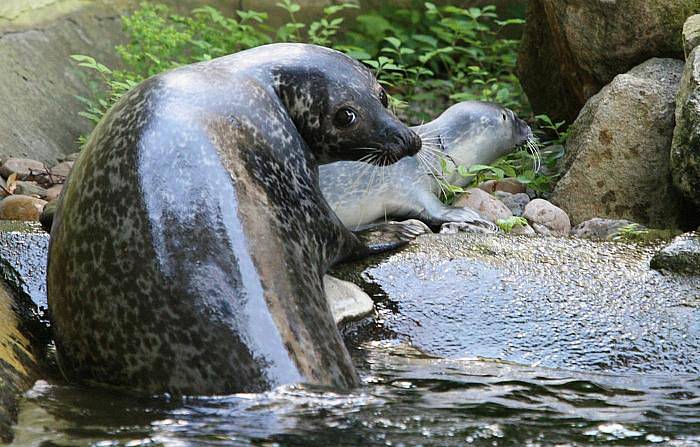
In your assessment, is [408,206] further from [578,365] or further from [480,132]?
[578,365]

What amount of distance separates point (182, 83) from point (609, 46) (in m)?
3.88

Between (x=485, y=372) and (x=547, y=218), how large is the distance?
7.94ft

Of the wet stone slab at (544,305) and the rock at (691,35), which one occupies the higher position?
the rock at (691,35)

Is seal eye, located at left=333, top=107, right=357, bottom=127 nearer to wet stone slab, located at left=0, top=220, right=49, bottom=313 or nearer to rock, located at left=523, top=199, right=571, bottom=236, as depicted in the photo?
wet stone slab, located at left=0, top=220, right=49, bottom=313

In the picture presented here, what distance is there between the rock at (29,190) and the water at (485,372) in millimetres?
2690

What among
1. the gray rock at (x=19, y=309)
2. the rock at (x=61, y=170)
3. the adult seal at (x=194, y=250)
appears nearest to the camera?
the adult seal at (x=194, y=250)

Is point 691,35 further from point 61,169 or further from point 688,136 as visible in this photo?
point 61,169

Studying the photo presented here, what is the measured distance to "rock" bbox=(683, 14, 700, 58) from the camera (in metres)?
6.18

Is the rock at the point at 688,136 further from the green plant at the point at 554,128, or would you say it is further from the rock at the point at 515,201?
the green plant at the point at 554,128

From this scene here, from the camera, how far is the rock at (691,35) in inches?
243

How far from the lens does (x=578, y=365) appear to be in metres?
4.14

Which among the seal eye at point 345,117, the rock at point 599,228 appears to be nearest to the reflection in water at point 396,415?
the seal eye at point 345,117

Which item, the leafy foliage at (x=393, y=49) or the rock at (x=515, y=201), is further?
the leafy foliage at (x=393, y=49)

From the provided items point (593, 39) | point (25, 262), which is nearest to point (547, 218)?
Result: point (593, 39)
